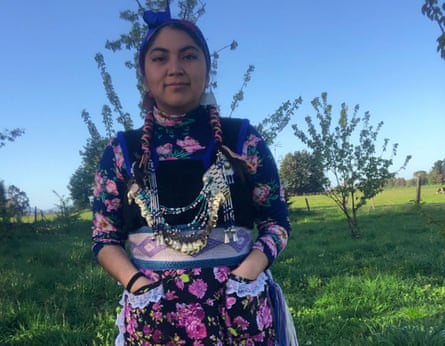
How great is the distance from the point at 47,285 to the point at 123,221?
519cm

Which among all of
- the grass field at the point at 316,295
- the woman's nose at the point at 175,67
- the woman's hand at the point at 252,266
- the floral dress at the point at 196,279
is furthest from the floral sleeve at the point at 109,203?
the grass field at the point at 316,295

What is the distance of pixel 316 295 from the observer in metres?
5.41

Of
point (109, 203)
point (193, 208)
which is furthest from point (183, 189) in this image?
point (109, 203)

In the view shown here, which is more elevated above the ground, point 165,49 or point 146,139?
point 165,49

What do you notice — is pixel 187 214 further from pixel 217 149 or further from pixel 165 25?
pixel 165 25

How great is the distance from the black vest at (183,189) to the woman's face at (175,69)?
20 cm

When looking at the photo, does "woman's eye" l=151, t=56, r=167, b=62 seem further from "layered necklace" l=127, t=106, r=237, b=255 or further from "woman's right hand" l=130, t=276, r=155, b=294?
"woman's right hand" l=130, t=276, r=155, b=294

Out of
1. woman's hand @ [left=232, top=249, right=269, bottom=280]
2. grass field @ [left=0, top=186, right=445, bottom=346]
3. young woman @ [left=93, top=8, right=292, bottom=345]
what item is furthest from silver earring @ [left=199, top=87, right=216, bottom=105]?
grass field @ [left=0, top=186, right=445, bottom=346]

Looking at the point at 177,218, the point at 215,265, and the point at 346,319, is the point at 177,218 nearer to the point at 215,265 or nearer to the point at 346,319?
the point at 215,265

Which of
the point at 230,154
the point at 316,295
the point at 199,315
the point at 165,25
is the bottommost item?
the point at 316,295

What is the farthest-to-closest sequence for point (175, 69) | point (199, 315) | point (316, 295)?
1. point (316, 295)
2. point (175, 69)
3. point (199, 315)

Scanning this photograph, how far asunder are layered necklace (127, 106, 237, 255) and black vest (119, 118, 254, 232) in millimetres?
19

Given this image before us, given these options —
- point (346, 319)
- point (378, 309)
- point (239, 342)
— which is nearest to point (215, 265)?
point (239, 342)

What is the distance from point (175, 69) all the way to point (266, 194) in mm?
592
